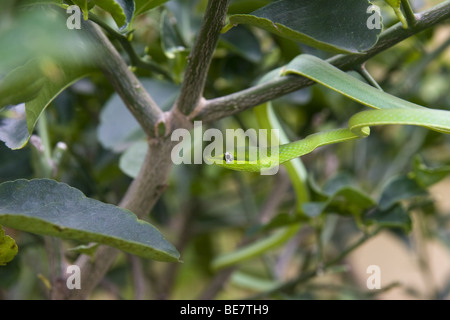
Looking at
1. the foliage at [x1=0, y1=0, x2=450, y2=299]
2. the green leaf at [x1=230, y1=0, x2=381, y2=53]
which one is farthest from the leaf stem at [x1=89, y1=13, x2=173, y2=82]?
the green leaf at [x1=230, y1=0, x2=381, y2=53]

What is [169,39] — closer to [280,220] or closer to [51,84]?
[51,84]

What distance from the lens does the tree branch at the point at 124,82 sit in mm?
385

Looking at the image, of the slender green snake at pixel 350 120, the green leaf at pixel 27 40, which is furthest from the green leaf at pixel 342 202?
the green leaf at pixel 27 40

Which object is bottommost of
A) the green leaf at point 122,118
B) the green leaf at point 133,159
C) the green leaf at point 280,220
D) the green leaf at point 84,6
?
the green leaf at point 280,220

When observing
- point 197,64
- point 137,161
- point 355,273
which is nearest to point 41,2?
point 197,64

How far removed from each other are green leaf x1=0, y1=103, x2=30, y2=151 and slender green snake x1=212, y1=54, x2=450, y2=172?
16 centimetres

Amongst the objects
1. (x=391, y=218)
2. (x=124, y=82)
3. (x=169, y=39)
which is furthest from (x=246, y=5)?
(x=391, y=218)

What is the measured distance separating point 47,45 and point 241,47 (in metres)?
0.43

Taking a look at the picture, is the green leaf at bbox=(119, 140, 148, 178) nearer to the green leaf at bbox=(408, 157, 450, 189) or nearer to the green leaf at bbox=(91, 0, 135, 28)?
the green leaf at bbox=(91, 0, 135, 28)

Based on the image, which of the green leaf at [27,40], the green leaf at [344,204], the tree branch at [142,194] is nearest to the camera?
the green leaf at [27,40]

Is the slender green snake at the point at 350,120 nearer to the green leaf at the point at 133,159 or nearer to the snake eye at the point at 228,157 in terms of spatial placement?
the snake eye at the point at 228,157

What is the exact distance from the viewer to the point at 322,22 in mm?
378

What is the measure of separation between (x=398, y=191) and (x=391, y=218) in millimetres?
38
